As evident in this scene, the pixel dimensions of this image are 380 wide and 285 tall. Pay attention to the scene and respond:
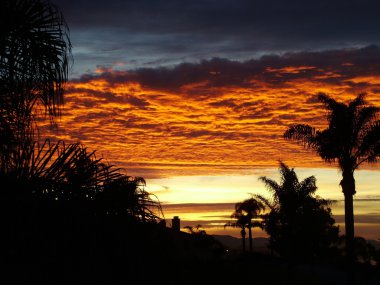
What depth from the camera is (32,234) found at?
16.9ft

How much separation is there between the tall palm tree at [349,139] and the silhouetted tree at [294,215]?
15.3 meters

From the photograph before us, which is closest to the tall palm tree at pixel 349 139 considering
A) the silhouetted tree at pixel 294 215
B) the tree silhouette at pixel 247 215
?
the silhouetted tree at pixel 294 215

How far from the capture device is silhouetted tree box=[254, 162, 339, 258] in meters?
50.3

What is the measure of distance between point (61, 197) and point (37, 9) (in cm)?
188

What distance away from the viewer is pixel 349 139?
34250 millimetres

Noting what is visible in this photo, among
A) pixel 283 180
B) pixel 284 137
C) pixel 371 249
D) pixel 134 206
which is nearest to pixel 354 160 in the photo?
pixel 284 137

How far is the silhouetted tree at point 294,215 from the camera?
50.3m

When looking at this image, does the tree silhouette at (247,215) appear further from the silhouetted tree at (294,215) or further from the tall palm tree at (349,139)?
the tall palm tree at (349,139)

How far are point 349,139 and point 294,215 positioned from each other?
59.1 ft

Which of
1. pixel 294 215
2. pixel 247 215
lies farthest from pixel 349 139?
pixel 247 215

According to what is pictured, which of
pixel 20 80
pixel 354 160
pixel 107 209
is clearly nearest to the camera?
pixel 107 209

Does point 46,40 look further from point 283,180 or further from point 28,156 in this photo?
point 283,180

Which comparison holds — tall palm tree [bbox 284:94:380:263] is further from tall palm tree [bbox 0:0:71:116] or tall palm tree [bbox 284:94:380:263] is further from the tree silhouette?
the tree silhouette

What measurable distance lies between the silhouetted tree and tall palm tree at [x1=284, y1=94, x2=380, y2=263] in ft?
50.3
